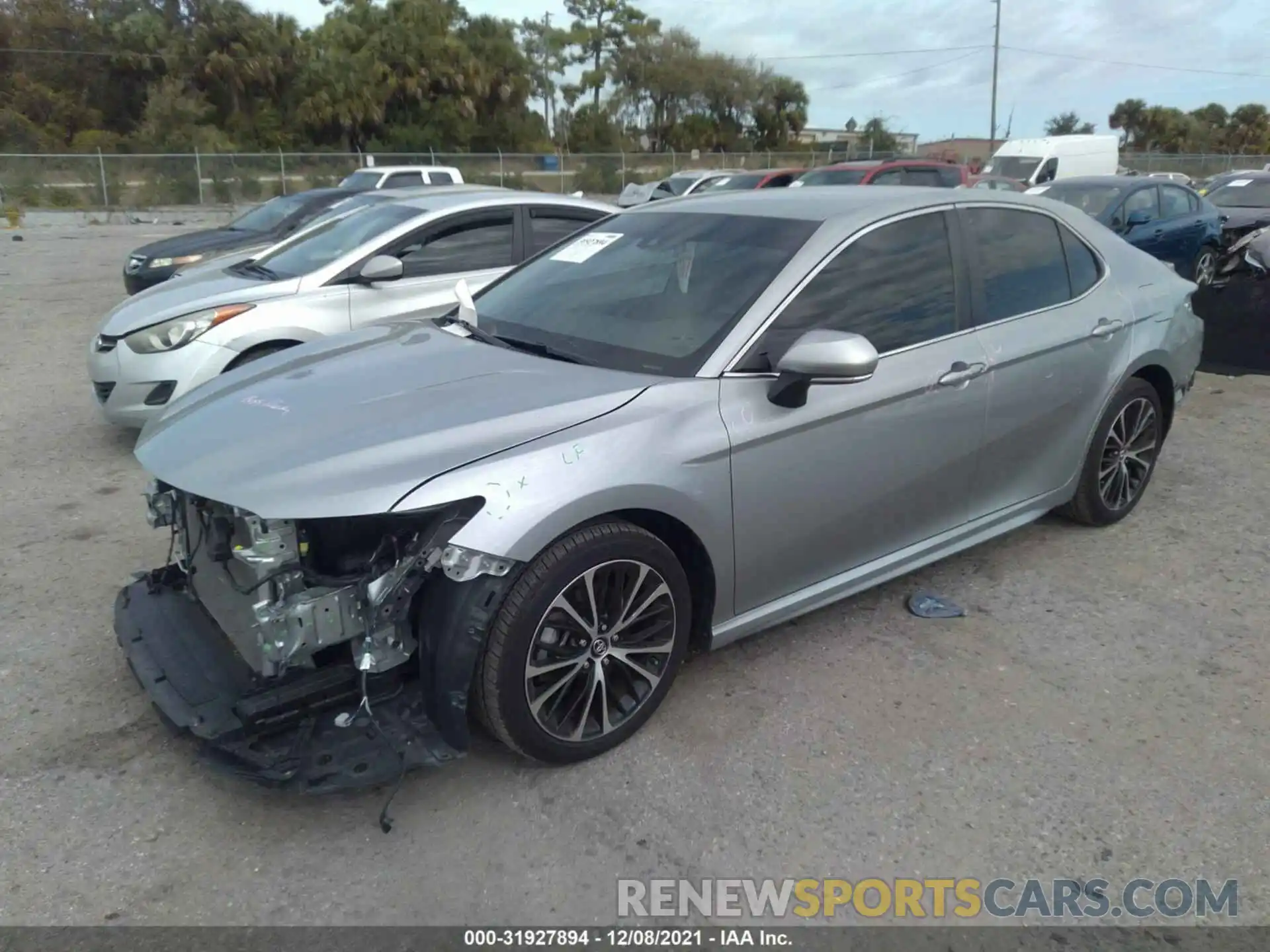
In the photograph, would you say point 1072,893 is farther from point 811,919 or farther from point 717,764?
point 717,764

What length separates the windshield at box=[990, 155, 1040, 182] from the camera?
22.1 metres

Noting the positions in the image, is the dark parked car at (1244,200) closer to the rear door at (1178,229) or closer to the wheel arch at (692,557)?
the rear door at (1178,229)

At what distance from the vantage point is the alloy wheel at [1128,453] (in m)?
4.76

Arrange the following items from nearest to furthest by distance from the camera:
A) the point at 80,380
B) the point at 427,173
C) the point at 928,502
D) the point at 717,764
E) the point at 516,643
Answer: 1. the point at 516,643
2. the point at 717,764
3. the point at 928,502
4. the point at 80,380
5. the point at 427,173

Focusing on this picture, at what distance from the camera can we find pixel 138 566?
4.49 meters

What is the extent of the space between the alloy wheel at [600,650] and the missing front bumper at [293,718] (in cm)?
34

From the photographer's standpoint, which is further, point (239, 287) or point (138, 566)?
point (239, 287)

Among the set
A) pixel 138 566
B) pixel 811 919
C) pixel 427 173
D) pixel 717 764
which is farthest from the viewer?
pixel 427 173

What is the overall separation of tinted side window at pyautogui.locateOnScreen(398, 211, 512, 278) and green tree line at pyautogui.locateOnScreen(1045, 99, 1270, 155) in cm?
6817

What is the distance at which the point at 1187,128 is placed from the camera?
234 feet

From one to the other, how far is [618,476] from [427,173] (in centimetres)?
1807

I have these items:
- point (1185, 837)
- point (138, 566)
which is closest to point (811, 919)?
point (1185, 837)

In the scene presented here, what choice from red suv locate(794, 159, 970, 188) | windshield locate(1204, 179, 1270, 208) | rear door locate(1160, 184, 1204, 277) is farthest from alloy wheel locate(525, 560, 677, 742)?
windshield locate(1204, 179, 1270, 208)

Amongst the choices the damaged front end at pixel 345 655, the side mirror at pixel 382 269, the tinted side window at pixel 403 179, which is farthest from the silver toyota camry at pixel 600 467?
the tinted side window at pixel 403 179
